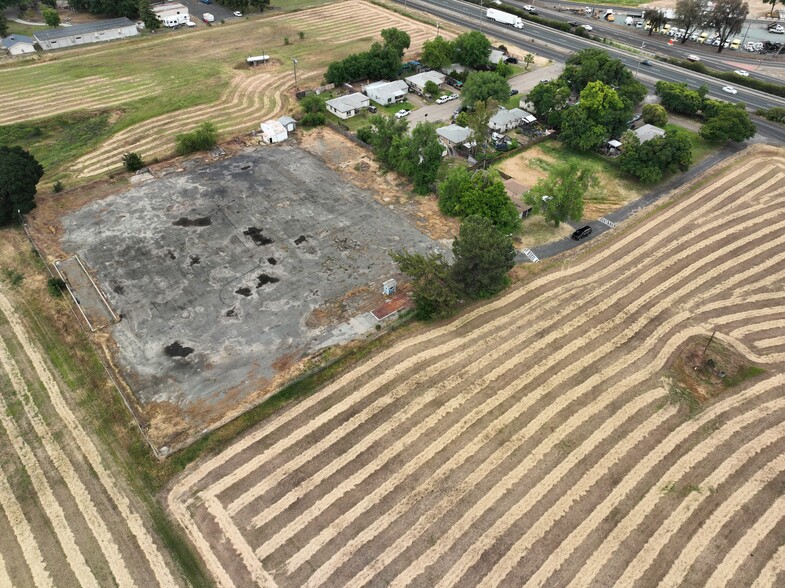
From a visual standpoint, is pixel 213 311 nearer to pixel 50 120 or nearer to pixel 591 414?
pixel 591 414

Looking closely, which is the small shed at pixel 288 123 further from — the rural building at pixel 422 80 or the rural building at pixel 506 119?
the rural building at pixel 506 119

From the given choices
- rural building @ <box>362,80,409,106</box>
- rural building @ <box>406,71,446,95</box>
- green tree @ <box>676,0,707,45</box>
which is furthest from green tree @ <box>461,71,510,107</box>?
green tree @ <box>676,0,707,45</box>

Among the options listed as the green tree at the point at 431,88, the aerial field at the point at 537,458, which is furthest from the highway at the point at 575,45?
the aerial field at the point at 537,458

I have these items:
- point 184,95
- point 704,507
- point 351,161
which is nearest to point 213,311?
point 351,161

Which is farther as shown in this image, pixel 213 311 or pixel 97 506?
pixel 213 311

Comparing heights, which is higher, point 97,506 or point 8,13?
point 8,13

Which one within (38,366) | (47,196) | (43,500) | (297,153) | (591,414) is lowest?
(43,500)

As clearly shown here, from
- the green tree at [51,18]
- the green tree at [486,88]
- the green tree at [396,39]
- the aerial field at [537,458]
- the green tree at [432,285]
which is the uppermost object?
the green tree at [396,39]

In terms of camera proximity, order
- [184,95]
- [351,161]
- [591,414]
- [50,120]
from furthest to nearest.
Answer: [184,95]
[50,120]
[351,161]
[591,414]
